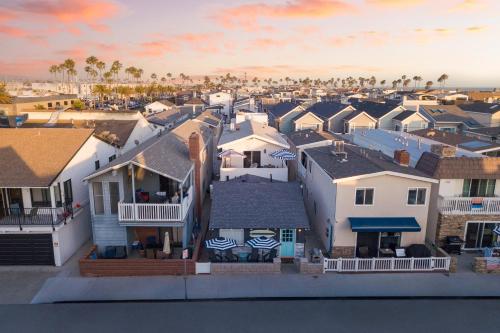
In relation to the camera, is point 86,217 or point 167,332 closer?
point 167,332

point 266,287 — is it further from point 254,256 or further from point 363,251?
point 363,251

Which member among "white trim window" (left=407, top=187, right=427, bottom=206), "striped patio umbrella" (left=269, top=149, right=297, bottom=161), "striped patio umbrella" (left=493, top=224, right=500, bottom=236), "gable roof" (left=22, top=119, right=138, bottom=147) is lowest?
"striped patio umbrella" (left=493, top=224, right=500, bottom=236)

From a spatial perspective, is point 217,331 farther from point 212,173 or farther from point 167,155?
point 212,173

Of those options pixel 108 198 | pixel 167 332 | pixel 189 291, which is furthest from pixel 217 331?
pixel 108 198

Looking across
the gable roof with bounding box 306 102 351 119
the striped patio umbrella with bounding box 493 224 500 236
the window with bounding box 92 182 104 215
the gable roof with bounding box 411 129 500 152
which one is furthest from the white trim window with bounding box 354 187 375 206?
the gable roof with bounding box 306 102 351 119

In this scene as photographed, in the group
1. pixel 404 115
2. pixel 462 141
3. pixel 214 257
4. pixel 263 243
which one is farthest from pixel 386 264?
pixel 404 115

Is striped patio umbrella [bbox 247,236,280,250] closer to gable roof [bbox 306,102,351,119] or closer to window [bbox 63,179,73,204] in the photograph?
window [bbox 63,179,73,204]
